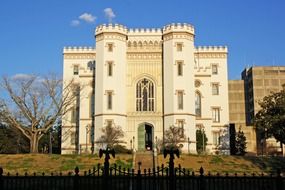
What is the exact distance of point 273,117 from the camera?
37.6 metres

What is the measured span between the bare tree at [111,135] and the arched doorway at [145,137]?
304cm

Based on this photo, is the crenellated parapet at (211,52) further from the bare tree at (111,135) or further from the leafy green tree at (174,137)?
the bare tree at (111,135)

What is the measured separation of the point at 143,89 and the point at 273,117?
48.7ft

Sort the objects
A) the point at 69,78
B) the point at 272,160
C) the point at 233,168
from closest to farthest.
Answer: the point at 233,168 → the point at 272,160 → the point at 69,78

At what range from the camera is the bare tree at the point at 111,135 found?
43.2 metres

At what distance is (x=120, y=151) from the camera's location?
1672 inches

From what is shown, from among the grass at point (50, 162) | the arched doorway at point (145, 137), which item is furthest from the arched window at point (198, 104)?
the grass at point (50, 162)

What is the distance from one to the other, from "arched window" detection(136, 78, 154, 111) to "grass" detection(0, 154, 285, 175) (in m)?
11.9

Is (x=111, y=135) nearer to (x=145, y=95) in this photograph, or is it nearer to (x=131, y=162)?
(x=145, y=95)

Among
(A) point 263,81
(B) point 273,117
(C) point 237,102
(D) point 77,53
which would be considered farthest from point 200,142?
(C) point 237,102

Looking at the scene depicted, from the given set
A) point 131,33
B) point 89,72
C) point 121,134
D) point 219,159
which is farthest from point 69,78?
point 219,159

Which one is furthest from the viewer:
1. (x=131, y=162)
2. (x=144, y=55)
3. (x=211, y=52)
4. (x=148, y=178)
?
(x=211, y=52)

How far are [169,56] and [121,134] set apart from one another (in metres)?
9.60

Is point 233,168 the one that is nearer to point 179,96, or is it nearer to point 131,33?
point 179,96
